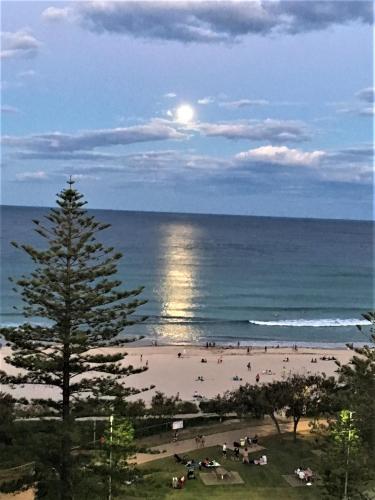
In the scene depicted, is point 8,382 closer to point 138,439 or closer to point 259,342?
point 138,439

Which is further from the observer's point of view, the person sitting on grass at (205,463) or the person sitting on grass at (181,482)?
the person sitting on grass at (205,463)

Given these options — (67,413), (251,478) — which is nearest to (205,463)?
(251,478)

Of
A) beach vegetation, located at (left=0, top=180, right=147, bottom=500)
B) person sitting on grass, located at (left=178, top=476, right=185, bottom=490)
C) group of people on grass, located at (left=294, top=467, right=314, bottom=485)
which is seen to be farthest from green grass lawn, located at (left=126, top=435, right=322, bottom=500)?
beach vegetation, located at (left=0, top=180, right=147, bottom=500)

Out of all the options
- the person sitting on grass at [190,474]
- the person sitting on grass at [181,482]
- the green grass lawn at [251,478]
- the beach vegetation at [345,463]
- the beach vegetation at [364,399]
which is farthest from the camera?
the person sitting on grass at [190,474]

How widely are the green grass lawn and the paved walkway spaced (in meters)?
0.48

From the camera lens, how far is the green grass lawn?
15.6 meters

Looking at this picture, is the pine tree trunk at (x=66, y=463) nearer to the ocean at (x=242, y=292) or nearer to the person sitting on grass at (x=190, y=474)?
the person sitting on grass at (x=190, y=474)

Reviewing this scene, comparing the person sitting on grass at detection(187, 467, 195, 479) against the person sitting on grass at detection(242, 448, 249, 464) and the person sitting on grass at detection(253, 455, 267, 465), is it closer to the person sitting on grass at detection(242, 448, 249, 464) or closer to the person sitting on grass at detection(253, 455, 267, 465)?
the person sitting on grass at detection(242, 448, 249, 464)

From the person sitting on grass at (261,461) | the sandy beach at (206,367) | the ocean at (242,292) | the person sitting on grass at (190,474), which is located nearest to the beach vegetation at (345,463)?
the person sitting on grass at (261,461)

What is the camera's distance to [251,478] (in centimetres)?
1723

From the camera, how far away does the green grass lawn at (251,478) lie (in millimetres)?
15625

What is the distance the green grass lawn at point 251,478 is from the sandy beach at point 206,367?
7.94m

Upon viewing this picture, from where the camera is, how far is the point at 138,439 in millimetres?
20719

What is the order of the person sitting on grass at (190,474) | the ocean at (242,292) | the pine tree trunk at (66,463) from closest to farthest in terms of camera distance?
the pine tree trunk at (66,463), the person sitting on grass at (190,474), the ocean at (242,292)
